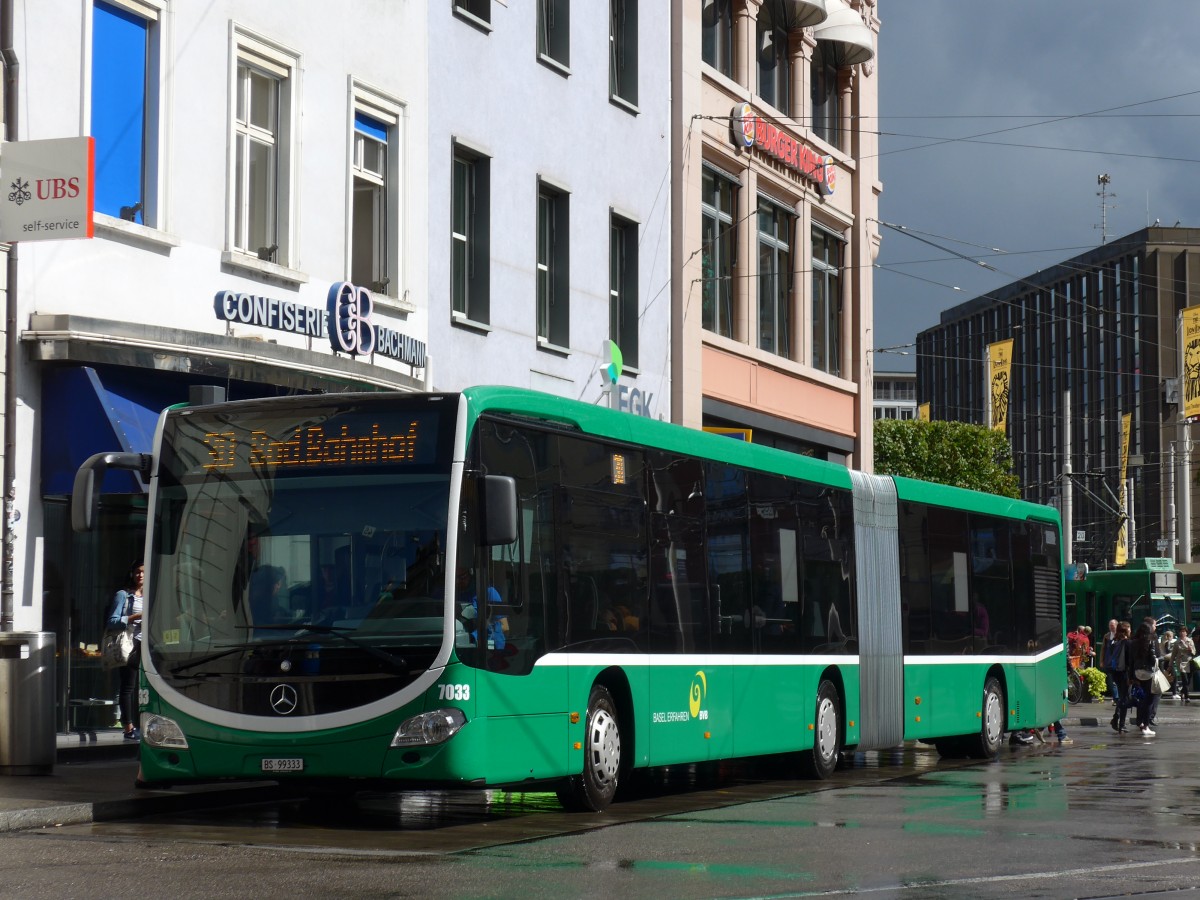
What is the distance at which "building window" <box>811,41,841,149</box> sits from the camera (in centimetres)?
3531

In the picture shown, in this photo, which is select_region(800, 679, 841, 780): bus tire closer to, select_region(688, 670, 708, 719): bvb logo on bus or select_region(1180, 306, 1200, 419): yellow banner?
select_region(688, 670, 708, 719): bvb logo on bus

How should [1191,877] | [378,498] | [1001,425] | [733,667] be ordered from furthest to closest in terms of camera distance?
[1001,425]
[733,667]
[378,498]
[1191,877]

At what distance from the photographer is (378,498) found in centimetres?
1245

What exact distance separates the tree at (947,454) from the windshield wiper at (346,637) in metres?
62.4

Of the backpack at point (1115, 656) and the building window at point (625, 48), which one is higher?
the building window at point (625, 48)

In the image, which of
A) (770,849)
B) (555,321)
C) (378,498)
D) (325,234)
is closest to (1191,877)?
(770,849)

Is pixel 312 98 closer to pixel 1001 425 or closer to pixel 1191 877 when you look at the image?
pixel 1191 877

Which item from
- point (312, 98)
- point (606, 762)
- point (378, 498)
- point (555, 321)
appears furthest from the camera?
point (555, 321)

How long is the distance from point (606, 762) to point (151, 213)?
291 inches

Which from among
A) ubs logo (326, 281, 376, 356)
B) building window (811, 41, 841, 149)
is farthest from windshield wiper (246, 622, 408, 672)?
building window (811, 41, 841, 149)

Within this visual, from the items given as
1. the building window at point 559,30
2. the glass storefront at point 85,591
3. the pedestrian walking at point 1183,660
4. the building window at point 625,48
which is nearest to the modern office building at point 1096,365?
the pedestrian walking at point 1183,660

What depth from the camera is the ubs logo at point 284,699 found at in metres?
12.3

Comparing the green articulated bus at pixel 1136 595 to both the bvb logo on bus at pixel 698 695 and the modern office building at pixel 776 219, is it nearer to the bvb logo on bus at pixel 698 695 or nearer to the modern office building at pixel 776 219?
the modern office building at pixel 776 219

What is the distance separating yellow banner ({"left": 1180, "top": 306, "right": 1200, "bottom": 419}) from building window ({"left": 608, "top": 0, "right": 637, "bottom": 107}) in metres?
30.0
